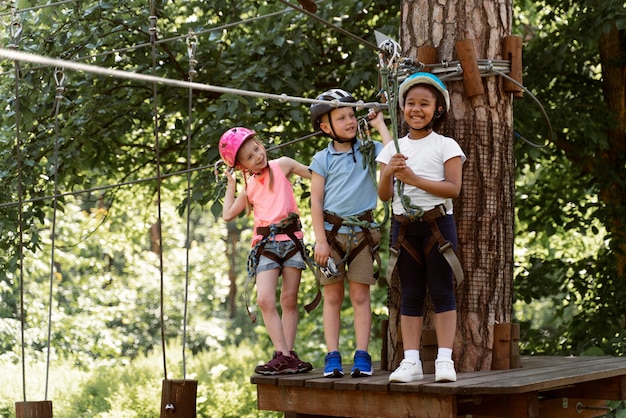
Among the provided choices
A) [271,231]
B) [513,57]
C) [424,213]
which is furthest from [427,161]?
[271,231]

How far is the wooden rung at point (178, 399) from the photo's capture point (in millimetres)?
3418

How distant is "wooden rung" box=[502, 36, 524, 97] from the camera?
12.4 ft

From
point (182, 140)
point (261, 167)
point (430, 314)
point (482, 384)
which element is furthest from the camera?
point (182, 140)

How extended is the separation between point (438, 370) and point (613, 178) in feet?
13.0

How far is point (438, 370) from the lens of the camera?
10.7 ft

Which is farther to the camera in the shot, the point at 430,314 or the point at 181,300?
the point at 181,300

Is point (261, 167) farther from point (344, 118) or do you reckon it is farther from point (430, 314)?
point (430, 314)

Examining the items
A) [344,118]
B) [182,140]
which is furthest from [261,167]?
[182,140]

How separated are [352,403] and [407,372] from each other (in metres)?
0.25

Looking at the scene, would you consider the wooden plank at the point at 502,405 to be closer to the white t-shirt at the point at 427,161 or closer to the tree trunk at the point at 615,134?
the white t-shirt at the point at 427,161

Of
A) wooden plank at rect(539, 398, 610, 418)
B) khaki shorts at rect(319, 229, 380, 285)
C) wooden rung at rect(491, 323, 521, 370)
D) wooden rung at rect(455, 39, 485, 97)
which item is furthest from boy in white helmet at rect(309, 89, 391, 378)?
wooden plank at rect(539, 398, 610, 418)

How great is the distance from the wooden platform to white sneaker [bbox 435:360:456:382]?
30mm

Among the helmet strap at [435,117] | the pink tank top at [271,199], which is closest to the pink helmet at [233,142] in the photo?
the pink tank top at [271,199]

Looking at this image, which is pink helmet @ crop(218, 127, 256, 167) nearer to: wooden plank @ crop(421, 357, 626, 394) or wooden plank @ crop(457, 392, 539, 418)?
wooden plank @ crop(421, 357, 626, 394)
